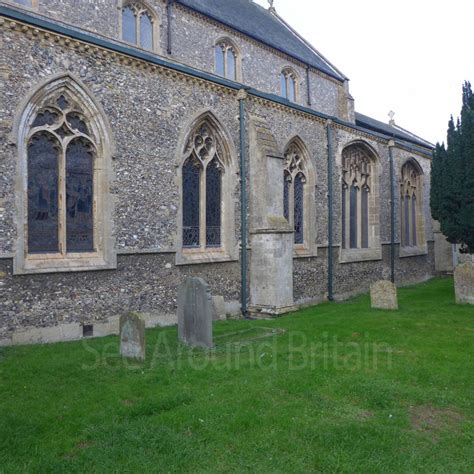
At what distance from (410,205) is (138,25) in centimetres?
1457

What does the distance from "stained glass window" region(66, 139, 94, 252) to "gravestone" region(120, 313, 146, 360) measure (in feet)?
9.81

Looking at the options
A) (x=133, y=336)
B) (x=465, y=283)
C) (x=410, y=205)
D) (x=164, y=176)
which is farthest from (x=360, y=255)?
(x=133, y=336)

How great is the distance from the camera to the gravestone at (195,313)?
8.27m

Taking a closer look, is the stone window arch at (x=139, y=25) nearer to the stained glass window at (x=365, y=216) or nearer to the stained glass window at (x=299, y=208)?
the stained glass window at (x=299, y=208)

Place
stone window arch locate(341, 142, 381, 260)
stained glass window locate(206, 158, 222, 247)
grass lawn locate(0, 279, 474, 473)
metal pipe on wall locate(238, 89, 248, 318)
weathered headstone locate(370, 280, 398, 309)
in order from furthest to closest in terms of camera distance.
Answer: stone window arch locate(341, 142, 381, 260)
weathered headstone locate(370, 280, 398, 309)
metal pipe on wall locate(238, 89, 248, 318)
stained glass window locate(206, 158, 222, 247)
grass lawn locate(0, 279, 474, 473)

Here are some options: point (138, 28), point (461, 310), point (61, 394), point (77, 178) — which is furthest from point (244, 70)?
point (61, 394)

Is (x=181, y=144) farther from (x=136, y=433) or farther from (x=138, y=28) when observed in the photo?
(x=136, y=433)

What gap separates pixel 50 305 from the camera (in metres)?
8.95

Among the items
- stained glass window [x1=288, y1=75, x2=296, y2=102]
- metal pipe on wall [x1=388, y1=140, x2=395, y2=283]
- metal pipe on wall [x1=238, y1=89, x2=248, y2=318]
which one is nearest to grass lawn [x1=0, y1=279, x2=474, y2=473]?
metal pipe on wall [x1=238, y1=89, x2=248, y2=318]

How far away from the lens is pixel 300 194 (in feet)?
50.5

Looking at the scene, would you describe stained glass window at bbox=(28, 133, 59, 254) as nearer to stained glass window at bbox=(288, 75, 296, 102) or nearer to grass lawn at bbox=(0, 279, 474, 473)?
grass lawn at bbox=(0, 279, 474, 473)

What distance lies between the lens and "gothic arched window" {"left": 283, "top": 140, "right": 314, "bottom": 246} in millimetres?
14859

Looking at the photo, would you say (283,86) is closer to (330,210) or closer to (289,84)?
(289,84)

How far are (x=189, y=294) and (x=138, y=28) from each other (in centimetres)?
1065
